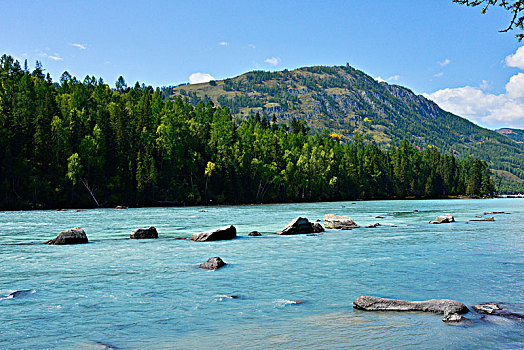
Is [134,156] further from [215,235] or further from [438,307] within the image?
[438,307]

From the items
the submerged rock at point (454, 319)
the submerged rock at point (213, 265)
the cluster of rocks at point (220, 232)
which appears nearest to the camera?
the submerged rock at point (454, 319)

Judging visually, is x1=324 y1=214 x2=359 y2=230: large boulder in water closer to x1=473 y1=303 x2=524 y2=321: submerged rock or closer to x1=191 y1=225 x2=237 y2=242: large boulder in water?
x1=191 y1=225 x2=237 y2=242: large boulder in water

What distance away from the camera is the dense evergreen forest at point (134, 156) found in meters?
95.2

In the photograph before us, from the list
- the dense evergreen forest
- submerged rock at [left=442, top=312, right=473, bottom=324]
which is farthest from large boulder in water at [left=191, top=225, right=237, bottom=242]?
the dense evergreen forest

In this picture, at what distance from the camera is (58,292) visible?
14.3m

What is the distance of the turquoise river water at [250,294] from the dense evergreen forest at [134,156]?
77293mm

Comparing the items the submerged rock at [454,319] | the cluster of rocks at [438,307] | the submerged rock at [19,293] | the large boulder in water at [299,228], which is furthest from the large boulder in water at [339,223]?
the submerged rock at [19,293]

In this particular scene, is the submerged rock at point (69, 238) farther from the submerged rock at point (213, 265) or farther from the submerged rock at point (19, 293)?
the submerged rock at point (19, 293)

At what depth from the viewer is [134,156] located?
4500 inches

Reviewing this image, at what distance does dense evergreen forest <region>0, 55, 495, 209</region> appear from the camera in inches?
3748

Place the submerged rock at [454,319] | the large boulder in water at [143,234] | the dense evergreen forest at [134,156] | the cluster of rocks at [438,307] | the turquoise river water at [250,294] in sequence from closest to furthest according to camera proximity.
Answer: the turquoise river water at [250,294] < the submerged rock at [454,319] < the cluster of rocks at [438,307] < the large boulder in water at [143,234] < the dense evergreen forest at [134,156]

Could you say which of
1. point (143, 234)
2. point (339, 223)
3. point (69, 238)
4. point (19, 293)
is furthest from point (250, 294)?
point (339, 223)

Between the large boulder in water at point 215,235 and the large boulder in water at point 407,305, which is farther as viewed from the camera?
the large boulder in water at point 215,235

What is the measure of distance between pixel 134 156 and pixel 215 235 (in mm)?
90726
